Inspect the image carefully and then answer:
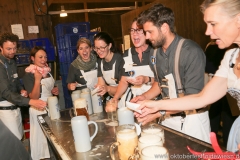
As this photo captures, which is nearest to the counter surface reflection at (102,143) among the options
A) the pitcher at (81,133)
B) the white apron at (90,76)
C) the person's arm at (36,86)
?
the pitcher at (81,133)

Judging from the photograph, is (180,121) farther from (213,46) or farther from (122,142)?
(213,46)

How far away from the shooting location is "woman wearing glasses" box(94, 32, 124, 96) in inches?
111

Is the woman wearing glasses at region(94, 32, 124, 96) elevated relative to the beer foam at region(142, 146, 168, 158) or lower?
elevated

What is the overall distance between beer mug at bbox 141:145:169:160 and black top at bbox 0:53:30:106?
2243 mm

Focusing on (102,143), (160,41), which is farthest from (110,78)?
(102,143)

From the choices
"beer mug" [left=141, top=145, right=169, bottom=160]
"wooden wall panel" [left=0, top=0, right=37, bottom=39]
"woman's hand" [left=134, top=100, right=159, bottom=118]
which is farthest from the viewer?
"wooden wall panel" [left=0, top=0, right=37, bottom=39]

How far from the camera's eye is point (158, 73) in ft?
6.79

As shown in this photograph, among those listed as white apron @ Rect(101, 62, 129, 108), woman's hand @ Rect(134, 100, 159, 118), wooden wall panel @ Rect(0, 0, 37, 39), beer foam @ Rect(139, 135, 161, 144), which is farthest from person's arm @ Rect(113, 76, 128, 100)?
wooden wall panel @ Rect(0, 0, 37, 39)

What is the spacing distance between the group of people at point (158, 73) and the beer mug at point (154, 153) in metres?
0.49

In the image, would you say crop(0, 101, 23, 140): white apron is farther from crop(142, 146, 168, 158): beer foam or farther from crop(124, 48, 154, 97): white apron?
crop(142, 146, 168, 158): beer foam

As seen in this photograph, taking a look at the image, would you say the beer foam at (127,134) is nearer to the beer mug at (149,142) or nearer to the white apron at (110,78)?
the beer mug at (149,142)

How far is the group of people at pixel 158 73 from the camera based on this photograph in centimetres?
136

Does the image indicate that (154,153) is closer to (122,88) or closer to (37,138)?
(122,88)

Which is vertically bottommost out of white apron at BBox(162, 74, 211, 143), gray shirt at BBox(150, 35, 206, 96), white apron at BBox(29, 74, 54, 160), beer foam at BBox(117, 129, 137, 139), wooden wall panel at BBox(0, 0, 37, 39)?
white apron at BBox(29, 74, 54, 160)
